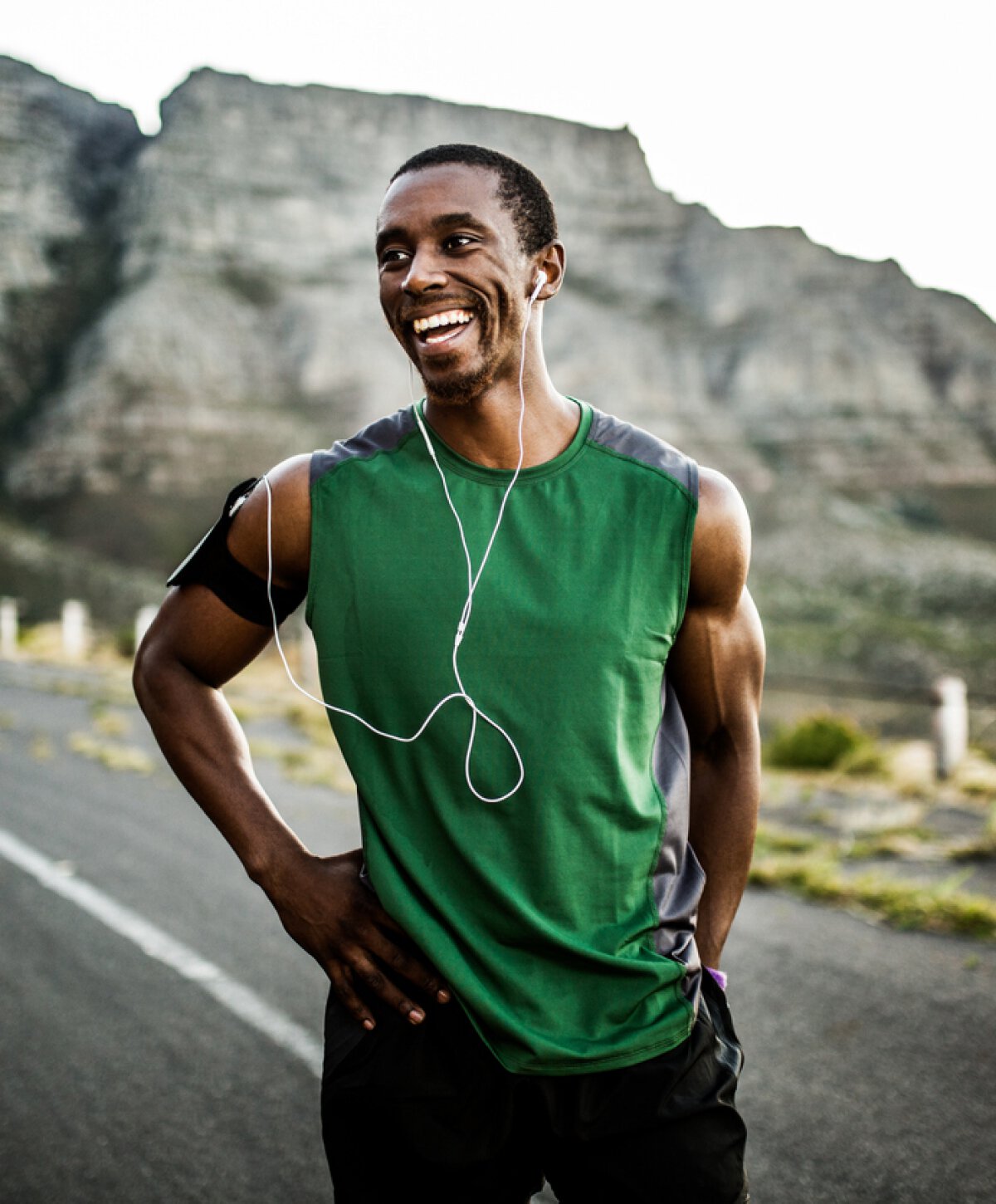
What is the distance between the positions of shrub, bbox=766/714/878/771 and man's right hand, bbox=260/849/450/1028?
9895 mm

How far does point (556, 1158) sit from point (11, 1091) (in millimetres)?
2887

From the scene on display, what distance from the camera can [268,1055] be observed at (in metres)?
4.25

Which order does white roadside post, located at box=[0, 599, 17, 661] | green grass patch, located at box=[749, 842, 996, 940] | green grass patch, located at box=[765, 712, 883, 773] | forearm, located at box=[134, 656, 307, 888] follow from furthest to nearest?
1. white roadside post, located at box=[0, 599, 17, 661]
2. green grass patch, located at box=[765, 712, 883, 773]
3. green grass patch, located at box=[749, 842, 996, 940]
4. forearm, located at box=[134, 656, 307, 888]

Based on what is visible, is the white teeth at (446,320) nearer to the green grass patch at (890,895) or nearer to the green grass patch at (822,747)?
the green grass patch at (890,895)

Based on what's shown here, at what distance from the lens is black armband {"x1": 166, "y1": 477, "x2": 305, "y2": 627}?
2092 millimetres

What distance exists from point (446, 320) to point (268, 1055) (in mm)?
3194

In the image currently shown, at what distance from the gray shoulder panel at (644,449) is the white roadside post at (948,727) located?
28.2 feet

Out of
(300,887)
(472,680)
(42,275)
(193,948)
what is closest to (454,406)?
(472,680)

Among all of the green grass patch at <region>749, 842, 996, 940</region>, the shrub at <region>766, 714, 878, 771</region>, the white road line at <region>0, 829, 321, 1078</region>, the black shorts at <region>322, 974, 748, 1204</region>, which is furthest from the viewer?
the shrub at <region>766, 714, 878, 771</region>

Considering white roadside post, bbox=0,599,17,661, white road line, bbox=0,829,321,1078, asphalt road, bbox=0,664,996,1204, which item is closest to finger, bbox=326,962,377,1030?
asphalt road, bbox=0,664,996,1204

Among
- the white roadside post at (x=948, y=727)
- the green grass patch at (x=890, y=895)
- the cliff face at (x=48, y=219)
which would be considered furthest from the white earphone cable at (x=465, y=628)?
the cliff face at (x=48, y=219)

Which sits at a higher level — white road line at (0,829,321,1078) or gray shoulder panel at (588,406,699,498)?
gray shoulder panel at (588,406,699,498)

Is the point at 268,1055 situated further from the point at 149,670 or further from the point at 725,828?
the point at 725,828

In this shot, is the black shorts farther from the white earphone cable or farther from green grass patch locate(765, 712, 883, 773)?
green grass patch locate(765, 712, 883, 773)
